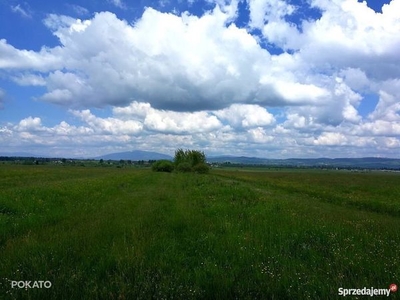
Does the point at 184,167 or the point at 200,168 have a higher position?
the point at 184,167

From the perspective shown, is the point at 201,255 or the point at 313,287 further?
the point at 201,255

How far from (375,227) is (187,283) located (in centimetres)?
945

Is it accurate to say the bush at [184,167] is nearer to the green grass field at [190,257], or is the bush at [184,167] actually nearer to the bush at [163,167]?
the bush at [163,167]

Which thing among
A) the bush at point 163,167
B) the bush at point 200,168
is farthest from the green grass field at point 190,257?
the bush at point 163,167

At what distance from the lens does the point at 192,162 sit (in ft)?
314

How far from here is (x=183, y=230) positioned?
442 inches

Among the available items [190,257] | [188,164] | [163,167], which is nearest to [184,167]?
[188,164]

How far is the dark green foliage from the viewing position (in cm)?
9219

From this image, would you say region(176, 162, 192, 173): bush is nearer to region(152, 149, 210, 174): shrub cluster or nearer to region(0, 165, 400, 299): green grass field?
region(152, 149, 210, 174): shrub cluster

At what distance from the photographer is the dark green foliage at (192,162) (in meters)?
92.2

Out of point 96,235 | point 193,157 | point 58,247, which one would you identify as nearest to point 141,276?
point 58,247

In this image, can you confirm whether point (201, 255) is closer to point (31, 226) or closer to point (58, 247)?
point (58, 247)

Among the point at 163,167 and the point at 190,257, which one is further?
the point at 163,167

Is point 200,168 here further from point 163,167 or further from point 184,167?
point 163,167
